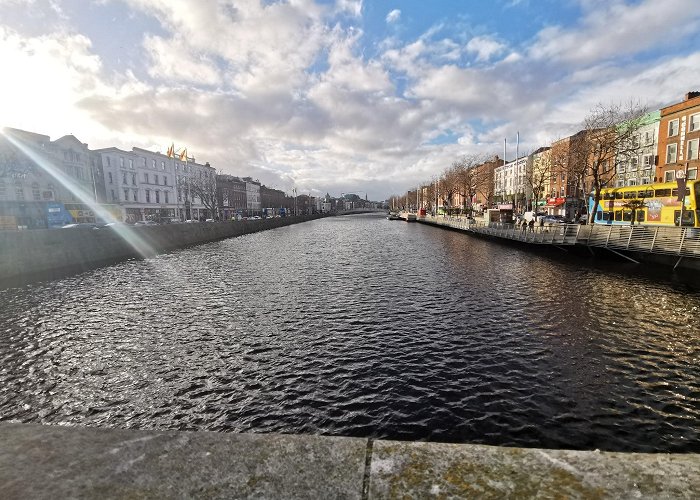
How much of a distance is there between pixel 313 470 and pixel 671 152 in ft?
218

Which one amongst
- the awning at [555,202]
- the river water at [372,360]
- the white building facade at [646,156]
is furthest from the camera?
the awning at [555,202]

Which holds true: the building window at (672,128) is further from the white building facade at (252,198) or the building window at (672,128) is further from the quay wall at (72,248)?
the white building facade at (252,198)

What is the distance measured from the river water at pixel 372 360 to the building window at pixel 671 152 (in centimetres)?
4279

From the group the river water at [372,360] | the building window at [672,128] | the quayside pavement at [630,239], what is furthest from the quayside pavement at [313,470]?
the building window at [672,128]

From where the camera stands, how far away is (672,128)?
50156 mm

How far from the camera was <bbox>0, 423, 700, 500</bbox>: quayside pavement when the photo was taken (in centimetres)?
270

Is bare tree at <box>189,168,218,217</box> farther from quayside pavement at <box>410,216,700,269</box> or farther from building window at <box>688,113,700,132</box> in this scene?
building window at <box>688,113,700,132</box>

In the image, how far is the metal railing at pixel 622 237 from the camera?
21250 millimetres

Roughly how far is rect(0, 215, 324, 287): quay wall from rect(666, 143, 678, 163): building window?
66.3 meters

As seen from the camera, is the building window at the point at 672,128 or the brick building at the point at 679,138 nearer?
the brick building at the point at 679,138

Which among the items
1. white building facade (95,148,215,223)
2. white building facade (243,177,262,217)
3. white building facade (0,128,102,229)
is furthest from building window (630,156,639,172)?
white building facade (243,177,262,217)

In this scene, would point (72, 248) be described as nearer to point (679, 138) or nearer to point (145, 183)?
point (145, 183)

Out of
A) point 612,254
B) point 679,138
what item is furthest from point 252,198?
point 612,254

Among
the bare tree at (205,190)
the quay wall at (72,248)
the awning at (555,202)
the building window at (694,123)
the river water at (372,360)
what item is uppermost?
the building window at (694,123)
